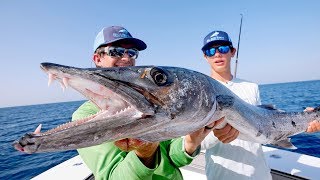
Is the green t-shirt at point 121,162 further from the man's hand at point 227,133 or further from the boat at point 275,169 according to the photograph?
the boat at point 275,169

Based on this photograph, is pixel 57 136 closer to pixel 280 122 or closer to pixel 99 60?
pixel 99 60

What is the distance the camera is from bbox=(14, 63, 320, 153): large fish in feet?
4.99

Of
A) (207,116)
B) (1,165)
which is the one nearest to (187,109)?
(207,116)

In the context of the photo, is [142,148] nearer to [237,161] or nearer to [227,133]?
[227,133]

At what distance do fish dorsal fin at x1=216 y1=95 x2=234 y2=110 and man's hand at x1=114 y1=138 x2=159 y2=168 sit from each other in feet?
2.49

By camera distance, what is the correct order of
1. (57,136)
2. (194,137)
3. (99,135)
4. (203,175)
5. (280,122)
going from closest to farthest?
(57,136) < (99,135) < (194,137) < (280,122) < (203,175)

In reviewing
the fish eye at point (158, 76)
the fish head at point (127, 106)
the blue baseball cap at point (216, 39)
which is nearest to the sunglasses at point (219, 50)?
the blue baseball cap at point (216, 39)

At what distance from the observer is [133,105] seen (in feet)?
5.81

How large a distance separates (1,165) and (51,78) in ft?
42.4

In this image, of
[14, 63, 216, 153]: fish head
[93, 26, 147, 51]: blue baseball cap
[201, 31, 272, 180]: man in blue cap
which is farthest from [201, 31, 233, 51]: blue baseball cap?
[14, 63, 216, 153]: fish head

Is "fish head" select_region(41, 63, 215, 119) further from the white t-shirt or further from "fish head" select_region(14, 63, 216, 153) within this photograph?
the white t-shirt

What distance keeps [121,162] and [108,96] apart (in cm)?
70

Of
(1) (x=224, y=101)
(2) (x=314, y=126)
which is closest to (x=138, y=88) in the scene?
(1) (x=224, y=101)

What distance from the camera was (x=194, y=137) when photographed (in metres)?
2.57
